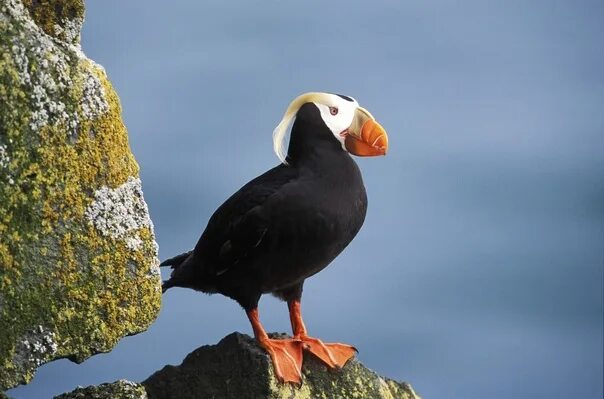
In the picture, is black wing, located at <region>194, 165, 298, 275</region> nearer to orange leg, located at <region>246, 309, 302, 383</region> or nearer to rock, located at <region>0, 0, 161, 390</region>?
orange leg, located at <region>246, 309, 302, 383</region>

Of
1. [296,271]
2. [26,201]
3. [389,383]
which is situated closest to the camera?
[26,201]

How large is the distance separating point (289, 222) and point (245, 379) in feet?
2.92

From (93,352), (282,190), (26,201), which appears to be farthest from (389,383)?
(26,201)

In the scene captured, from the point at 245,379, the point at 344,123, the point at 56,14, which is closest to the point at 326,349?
the point at 245,379

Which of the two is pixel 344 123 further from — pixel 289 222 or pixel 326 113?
pixel 289 222

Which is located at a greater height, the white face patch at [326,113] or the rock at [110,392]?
the white face patch at [326,113]

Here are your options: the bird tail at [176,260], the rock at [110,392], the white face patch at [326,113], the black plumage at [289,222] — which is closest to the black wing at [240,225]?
the black plumage at [289,222]

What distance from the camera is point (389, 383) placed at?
645cm

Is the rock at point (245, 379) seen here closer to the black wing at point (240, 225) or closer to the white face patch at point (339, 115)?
the black wing at point (240, 225)

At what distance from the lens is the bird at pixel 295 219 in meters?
5.98

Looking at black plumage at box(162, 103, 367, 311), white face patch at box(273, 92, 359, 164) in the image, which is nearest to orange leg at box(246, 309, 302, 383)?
black plumage at box(162, 103, 367, 311)

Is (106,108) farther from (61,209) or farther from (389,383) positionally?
(389,383)

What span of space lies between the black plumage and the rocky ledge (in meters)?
0.36

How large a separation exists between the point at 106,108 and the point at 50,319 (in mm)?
919
